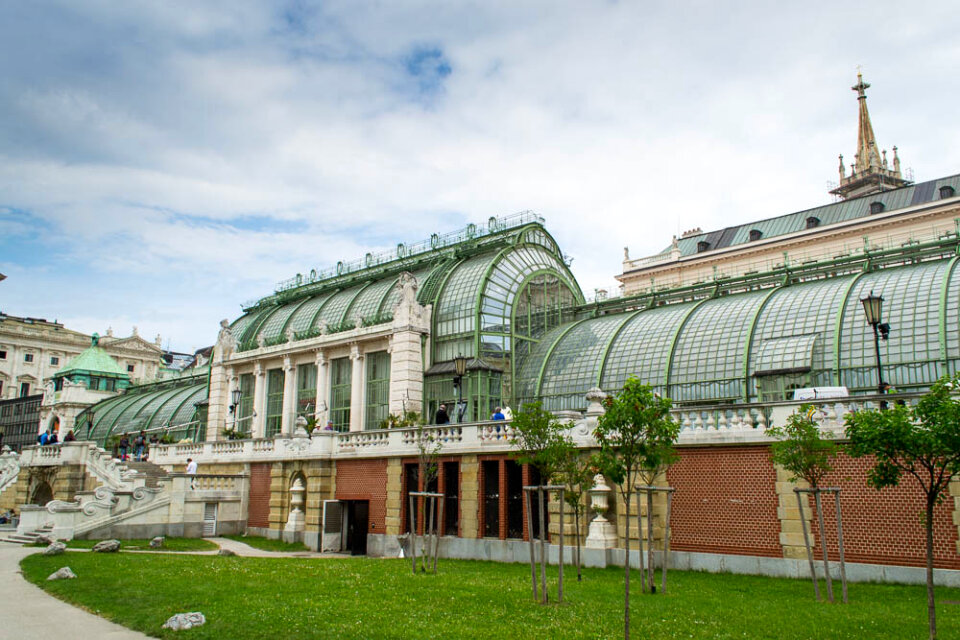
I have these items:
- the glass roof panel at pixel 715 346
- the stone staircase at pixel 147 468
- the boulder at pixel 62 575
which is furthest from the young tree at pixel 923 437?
the stone staircase at pixel 147 468

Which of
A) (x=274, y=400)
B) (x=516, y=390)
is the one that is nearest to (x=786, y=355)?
(x=516, y=390)

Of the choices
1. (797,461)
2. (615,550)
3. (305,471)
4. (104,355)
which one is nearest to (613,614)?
(797,461)

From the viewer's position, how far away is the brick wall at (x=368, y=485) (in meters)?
31.2

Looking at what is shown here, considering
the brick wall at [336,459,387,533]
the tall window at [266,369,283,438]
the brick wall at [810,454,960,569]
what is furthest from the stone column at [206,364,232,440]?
the brick wall at [810,454,960,569]

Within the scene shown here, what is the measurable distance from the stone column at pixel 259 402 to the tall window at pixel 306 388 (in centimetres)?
339

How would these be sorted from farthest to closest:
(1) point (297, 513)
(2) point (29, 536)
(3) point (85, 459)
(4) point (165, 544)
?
(3) point (85, 459) → (1) point (297, 513) → (4) point (165, 544) → (2) point (29, 536)

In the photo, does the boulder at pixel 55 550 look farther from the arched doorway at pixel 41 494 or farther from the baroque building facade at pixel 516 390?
the arched doorway at pixel 41 494

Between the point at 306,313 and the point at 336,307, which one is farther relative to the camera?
the point at 306,313

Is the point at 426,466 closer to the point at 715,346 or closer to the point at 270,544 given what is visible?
the point at 270,544

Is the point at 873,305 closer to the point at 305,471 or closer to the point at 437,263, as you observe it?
the point at 305,471

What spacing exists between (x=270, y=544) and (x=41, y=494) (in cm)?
2308

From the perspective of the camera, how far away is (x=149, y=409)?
61.8 m

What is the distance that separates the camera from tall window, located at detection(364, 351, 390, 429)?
137ft

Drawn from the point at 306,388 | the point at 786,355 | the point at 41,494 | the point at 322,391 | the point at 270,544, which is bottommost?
the point at 270,544
